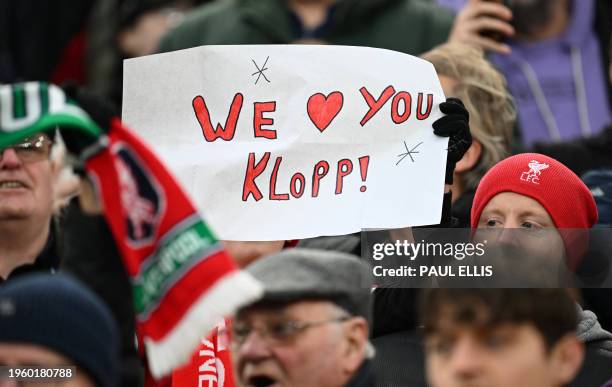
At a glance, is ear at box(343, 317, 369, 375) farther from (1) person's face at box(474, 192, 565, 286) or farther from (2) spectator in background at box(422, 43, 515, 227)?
(2) spectator in background at box(422, 43, 515, 227)

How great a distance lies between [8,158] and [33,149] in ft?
0.31

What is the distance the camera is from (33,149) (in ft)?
19.1

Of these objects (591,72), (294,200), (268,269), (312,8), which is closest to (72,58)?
(312,8)

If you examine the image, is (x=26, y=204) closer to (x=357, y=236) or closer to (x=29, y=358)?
(x=357, y=236)

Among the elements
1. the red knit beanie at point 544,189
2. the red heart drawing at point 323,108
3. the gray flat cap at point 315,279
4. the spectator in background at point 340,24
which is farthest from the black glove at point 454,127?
the spectator in background at point 340,24

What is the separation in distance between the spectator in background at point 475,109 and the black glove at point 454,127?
0.53 m

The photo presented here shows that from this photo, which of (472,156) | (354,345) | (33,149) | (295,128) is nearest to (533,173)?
(472,156)

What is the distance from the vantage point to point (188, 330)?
Answer: 3.98 metres

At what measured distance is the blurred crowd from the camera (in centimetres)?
411

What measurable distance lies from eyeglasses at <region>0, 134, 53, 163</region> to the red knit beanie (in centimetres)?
153

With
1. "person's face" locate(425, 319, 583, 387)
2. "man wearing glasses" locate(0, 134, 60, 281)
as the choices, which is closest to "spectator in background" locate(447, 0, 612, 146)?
"man wearing glasses" locate(0, 134, 60, 281)

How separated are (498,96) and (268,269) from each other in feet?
6.11

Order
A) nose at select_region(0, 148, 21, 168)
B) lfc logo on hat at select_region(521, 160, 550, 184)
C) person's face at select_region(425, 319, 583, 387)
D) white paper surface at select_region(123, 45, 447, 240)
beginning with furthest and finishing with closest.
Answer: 1. nose at select_region(0, 148, 21, 168)
2. lfc logo on hat at select_region(521, 160, 550, 184)
3. white paper surface at select_region(123, 45, 447, 240)
4. person's face at select_region(425, 319, 583, 387)

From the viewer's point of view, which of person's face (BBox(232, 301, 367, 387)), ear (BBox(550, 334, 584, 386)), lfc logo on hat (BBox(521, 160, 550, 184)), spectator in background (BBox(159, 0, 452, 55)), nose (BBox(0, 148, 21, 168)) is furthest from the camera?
spectator in background (BBox(159, 0, 452, 55))
